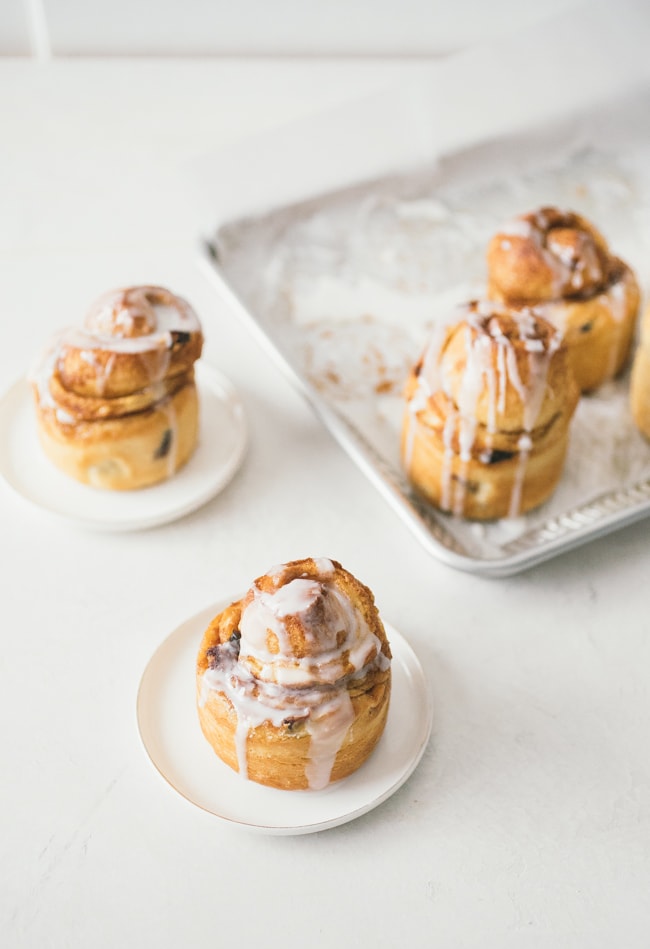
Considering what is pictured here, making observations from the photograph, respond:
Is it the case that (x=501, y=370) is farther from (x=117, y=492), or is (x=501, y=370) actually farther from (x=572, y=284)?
(x=117, y=492)

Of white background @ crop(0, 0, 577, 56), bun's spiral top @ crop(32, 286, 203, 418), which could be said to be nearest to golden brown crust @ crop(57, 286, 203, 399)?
bun's spiral top @ crop(32, 286, 203, 418)

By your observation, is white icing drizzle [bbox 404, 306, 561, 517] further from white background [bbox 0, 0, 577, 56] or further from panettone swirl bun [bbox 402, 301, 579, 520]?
white background [bbox 0, 0, 577, 56]

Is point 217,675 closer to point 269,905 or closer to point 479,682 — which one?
point 269,905

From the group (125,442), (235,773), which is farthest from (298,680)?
(125,442)

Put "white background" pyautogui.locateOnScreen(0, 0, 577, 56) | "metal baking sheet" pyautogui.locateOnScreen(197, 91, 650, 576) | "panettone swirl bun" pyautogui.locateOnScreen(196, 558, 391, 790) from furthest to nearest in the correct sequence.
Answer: "white background" pyautogui.locateOnScreen(0, 0, 577, 56) → "metal baking sheet" pyautogui.locateOnScreen(197, 91, 650, 576) → "panettone swirl bun" pyautogui.locateOnScreen(196, 558, 391, 790)

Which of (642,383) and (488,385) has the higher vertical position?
(488,385)

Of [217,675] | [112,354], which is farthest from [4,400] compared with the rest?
[217,675]

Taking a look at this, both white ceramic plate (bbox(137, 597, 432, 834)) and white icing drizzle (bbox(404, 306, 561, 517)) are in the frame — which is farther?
white icing drizzle (bbox(404, 306, 561, 517))
